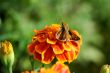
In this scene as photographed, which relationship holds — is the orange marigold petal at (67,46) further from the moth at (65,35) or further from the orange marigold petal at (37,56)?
the orange marigold petal at (37,56)

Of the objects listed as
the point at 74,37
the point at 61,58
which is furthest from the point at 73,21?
the point at 61,58

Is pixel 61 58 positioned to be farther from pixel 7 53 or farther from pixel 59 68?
pixel 7 53

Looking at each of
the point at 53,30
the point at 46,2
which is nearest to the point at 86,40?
the point at 46,2

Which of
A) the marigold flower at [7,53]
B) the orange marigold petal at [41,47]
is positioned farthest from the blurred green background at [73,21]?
the orange marigold petal at [41,47]

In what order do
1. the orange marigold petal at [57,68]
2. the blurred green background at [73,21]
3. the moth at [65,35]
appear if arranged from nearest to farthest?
the orange marigold petal at [57,68], the moth at [65,35], the blurred green background at [73,21]

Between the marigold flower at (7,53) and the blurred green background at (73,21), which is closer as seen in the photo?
the marigold flower at (7,53)

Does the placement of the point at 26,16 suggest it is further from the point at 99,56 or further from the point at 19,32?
the point at 99,56

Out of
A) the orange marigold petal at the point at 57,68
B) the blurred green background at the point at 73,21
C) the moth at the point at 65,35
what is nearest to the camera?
the orange marigold petal at the point at 57,68

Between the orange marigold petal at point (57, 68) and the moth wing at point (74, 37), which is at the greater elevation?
the moth wing at point (74, 37)
